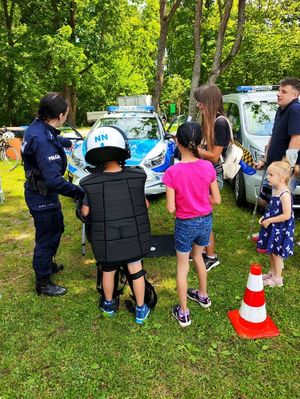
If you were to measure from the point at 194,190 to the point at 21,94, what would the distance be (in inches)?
798

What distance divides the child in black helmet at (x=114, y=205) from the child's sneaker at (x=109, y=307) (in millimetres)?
349

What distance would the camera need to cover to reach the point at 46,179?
9.47 ft

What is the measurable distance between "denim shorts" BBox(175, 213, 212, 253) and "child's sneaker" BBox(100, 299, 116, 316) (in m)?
0.82

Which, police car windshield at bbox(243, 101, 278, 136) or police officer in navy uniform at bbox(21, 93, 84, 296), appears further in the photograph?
police car windshield at bbox(243, 101, 278, 136)

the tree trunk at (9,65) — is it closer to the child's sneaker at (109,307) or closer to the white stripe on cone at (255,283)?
the child's sneaker at (109,307)

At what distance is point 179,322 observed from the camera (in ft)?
9.72

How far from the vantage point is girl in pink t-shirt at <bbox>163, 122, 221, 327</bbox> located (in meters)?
2.60

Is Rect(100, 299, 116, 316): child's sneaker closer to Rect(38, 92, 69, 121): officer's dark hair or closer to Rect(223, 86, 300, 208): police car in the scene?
Rect(38, 92, 69, 121): officer's dark hair

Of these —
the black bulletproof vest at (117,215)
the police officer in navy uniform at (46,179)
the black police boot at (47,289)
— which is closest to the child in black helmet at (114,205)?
the black bulletproof vest at (117,215)

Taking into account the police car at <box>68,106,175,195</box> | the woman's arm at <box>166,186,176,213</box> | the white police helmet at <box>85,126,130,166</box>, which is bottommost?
the police car at <box>68,106,175,195</box>

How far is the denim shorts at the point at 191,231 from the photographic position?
2.75 metres

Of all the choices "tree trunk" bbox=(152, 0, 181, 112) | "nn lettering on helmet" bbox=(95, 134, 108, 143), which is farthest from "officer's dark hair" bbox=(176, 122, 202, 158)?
"tree trunk" bbox=(152, 0, 181, 112)

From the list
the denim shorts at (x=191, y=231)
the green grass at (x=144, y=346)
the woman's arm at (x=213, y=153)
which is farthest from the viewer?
the woman's arm at (x=213, y=153)

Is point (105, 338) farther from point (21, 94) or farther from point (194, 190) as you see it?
point (21, 94)
